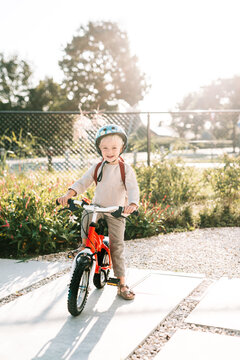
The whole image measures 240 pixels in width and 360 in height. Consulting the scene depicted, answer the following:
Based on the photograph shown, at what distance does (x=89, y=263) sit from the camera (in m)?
3.23

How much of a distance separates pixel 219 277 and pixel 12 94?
4634 cm

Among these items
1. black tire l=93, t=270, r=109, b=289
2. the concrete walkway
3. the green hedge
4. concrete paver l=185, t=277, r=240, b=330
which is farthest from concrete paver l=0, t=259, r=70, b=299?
concrete paver l=185, t=277, r=240, b=330

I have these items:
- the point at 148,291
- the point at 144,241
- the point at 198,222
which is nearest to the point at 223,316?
the point at 148,291

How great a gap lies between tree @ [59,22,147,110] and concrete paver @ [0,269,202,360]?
140ft

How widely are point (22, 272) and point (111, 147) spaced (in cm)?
171

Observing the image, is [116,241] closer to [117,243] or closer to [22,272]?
[117,243]

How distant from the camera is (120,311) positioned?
3.25 metres

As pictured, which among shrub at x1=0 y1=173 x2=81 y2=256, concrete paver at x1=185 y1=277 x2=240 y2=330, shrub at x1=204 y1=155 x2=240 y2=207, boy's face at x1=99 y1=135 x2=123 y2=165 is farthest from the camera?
shrub at x1=204 y1=155 x2=240 y2=207

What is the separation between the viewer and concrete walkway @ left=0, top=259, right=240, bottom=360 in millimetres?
2602

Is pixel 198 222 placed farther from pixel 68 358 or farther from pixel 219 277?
pixel 68 358

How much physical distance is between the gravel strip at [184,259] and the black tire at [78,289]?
0.60 meters

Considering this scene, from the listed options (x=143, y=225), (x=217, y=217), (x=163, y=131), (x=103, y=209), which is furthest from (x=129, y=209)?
(x=163, y=131)

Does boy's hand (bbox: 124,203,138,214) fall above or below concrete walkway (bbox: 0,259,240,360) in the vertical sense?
above

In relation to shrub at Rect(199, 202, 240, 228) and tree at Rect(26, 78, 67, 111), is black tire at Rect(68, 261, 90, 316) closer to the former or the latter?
shrub at Rect(199, 202, 240, 228)
